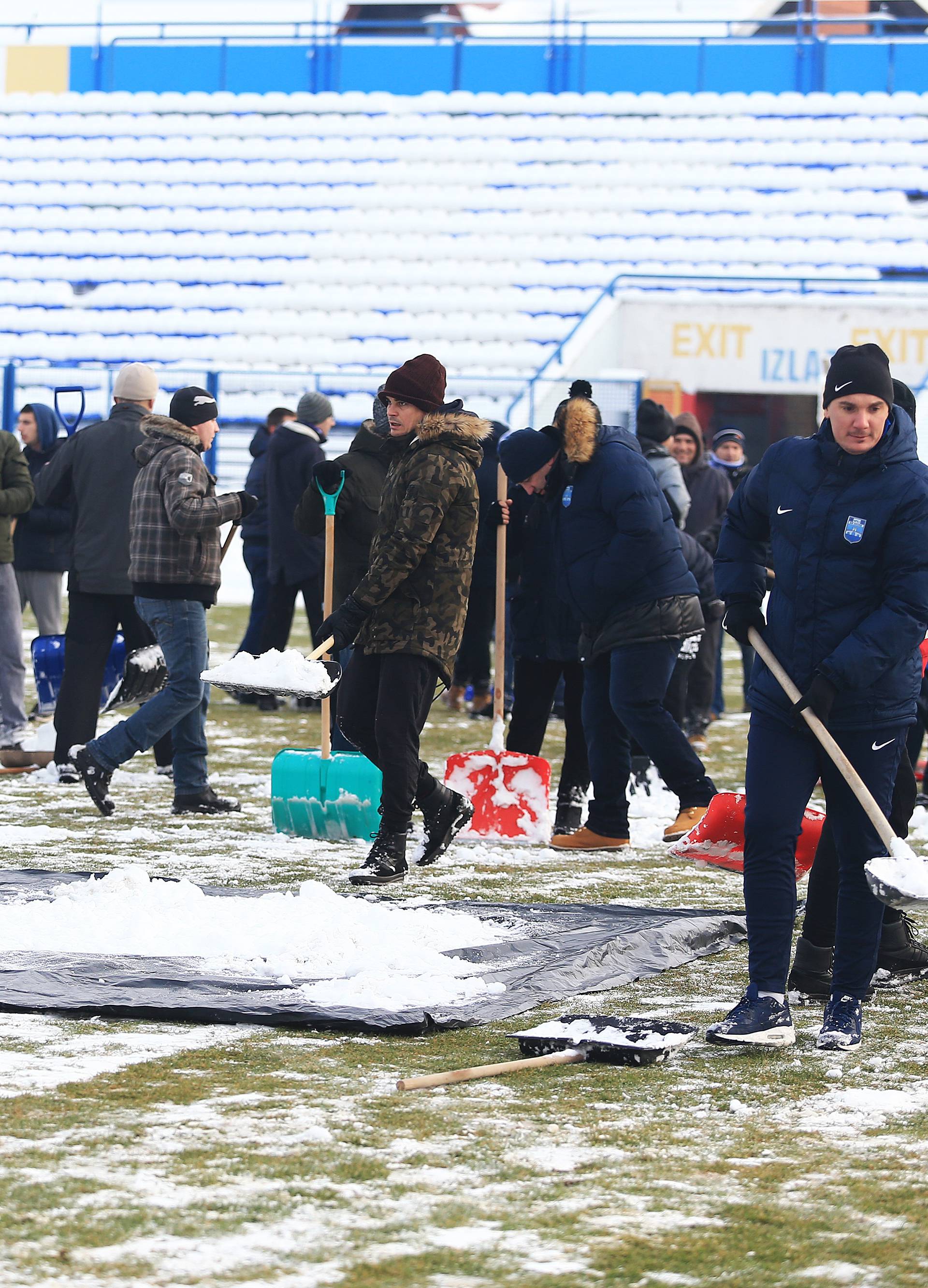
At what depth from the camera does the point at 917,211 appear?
2453 cm

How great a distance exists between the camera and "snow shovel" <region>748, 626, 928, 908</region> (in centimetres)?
410

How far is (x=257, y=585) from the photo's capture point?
11906 millimetres

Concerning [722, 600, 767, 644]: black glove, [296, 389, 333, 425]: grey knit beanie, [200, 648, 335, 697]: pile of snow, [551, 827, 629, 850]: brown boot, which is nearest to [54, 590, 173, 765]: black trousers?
[200, 648, 335, 697]: pile of snow

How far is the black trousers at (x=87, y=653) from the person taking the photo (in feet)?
27.6

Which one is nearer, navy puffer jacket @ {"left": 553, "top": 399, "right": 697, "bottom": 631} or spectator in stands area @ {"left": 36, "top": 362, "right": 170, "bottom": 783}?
navy puffer jacket @ {"left": 553, "top": 399, "right": 697, "bottom": 631}

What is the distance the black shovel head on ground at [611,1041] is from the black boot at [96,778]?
370cm

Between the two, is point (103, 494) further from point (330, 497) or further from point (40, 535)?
point (40, 535)

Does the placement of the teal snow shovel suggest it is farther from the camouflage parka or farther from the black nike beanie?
the black nike beanie

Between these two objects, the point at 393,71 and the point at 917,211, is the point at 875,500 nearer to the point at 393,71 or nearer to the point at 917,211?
the point at 917,211

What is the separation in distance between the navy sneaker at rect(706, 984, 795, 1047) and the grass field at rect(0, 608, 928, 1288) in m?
0.04

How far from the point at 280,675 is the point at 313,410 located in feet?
16.0

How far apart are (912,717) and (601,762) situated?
2780 millimetres

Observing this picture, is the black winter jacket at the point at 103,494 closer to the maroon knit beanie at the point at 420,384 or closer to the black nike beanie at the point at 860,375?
the maroon knit beanie at the point at 420,384

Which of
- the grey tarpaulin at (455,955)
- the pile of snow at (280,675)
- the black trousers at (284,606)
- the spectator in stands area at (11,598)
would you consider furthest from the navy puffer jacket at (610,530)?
the black trousers at (284,606)
